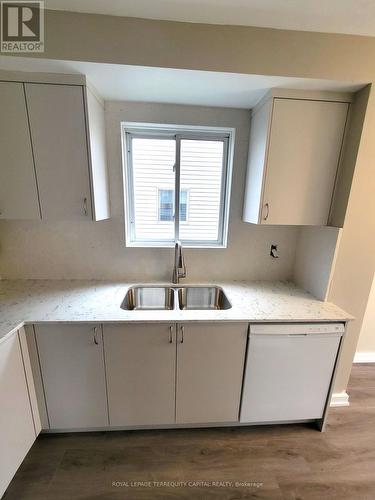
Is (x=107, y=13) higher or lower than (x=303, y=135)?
higher

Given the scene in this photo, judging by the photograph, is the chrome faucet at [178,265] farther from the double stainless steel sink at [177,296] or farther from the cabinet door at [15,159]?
the cabinet door at [15,159]

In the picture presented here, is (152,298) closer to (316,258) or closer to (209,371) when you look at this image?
(209,371)

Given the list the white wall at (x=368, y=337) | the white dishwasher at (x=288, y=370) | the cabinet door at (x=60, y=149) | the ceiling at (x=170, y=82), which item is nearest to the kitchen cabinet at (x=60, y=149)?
the cabinet door at (x=60, y=149)

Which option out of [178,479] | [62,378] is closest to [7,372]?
[62,378]

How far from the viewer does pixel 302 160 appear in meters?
1.37

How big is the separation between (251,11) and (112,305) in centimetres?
186

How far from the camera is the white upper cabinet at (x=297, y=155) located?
1.30 m

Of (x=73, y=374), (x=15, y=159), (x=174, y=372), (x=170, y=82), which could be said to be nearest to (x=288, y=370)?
(x=174, y=372)

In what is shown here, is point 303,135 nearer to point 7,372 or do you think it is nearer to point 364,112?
point 364,112

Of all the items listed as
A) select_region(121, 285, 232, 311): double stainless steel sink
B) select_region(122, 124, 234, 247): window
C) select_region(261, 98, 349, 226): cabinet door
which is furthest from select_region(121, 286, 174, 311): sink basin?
select_region(261, 98, 349, 226): cabinet door

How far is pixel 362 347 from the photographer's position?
7.18 feet

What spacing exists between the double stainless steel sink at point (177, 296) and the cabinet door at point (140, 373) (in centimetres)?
51

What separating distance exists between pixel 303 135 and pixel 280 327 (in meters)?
1.29

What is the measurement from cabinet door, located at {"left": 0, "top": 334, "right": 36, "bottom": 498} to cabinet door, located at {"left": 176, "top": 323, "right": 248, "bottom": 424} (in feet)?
3.08
